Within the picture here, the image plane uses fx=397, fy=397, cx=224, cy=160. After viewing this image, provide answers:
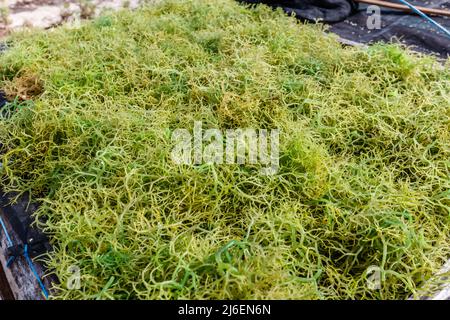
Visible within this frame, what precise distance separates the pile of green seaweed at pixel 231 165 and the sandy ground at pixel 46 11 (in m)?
1.40

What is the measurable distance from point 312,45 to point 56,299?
205cm

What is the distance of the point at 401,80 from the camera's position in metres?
2.29

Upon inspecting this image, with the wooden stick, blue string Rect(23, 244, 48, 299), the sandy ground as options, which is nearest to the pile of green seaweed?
blue string Rect(23, 244, 48, 299)

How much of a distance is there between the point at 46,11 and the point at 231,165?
3.66 m

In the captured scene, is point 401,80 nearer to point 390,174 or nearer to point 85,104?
point 390,174

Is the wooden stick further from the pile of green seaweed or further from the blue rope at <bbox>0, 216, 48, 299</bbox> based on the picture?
the blue rope at <bbox>0, 216, 48, 299</bbox>

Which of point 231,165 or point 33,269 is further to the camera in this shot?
point 231,165

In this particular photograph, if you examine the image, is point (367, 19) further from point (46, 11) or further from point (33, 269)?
point (46, 11)

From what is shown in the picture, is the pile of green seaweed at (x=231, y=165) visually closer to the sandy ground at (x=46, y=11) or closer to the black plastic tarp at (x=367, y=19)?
the black plastic tarp at (x=367, y=19)

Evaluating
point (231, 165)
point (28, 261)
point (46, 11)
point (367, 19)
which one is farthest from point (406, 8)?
point (46, 11)

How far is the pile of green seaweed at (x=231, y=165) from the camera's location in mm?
1393

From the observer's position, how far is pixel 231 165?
1.70 meters
